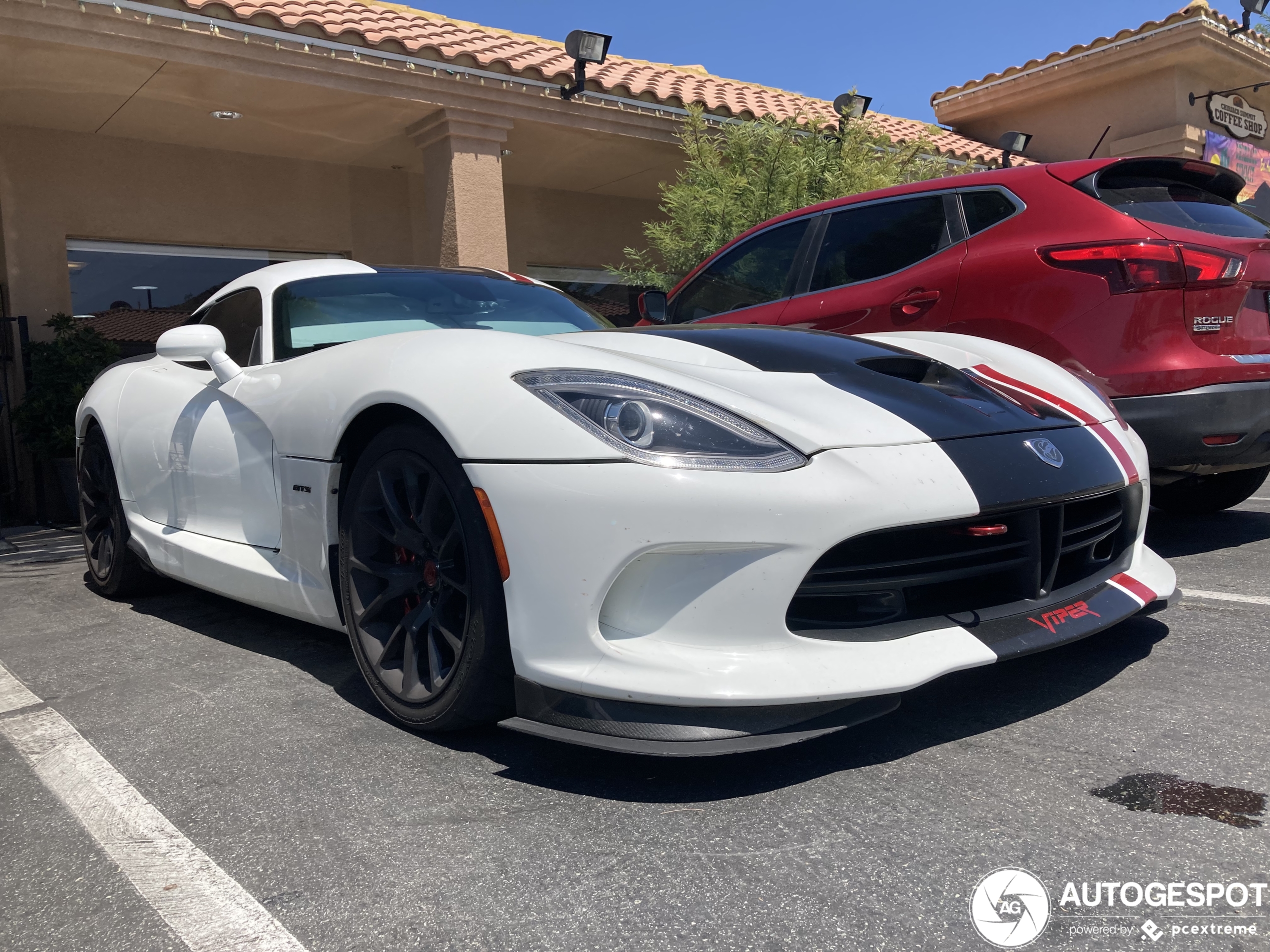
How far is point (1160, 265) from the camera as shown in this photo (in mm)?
3424

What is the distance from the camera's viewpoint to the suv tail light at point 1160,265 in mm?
3422

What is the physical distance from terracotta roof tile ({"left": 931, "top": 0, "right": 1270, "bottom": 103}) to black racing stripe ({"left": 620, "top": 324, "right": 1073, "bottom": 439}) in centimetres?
1068

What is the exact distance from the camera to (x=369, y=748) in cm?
227

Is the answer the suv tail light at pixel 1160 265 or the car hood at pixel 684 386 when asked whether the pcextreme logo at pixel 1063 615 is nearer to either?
the car hood at pixel 684 386

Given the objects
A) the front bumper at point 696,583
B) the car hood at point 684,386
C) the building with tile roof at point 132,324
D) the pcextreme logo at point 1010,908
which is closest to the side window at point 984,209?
the car hood at point 684,386

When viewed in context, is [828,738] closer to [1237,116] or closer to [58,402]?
[58,402]

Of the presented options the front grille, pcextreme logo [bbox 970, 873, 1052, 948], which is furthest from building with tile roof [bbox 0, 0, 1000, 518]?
pcextreme logo [bbox 970, 873, 1052, 948]

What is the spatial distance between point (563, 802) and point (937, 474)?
3.20 ft

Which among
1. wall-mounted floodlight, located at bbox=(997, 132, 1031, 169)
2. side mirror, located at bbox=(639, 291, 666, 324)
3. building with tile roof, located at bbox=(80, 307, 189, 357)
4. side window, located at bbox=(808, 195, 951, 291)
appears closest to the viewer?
side window, located at bbox=(808, 195, 951, 291)

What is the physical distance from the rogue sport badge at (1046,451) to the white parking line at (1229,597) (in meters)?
1.04

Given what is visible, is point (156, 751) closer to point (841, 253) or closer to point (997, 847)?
point (997, 847)

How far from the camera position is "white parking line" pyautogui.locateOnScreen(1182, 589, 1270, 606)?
3.04 metres

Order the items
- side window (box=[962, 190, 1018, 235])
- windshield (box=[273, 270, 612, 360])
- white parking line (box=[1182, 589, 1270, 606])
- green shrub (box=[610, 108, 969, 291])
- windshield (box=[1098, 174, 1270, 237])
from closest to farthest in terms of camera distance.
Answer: white parking line (box=[1182, 589, 1270, 606]) < windshield (box=[273, 270, 612, 360]) < windshield (box=[1098, 174, 1270, 237]) < side window (box=[962, 190, 1018, 235]) < green shrub (box=[610, 108, 969, 291])

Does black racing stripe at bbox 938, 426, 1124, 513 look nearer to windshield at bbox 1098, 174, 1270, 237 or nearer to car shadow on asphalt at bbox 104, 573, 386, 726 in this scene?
car shadow on asphalt at bbox 104, 573, 386, 726
